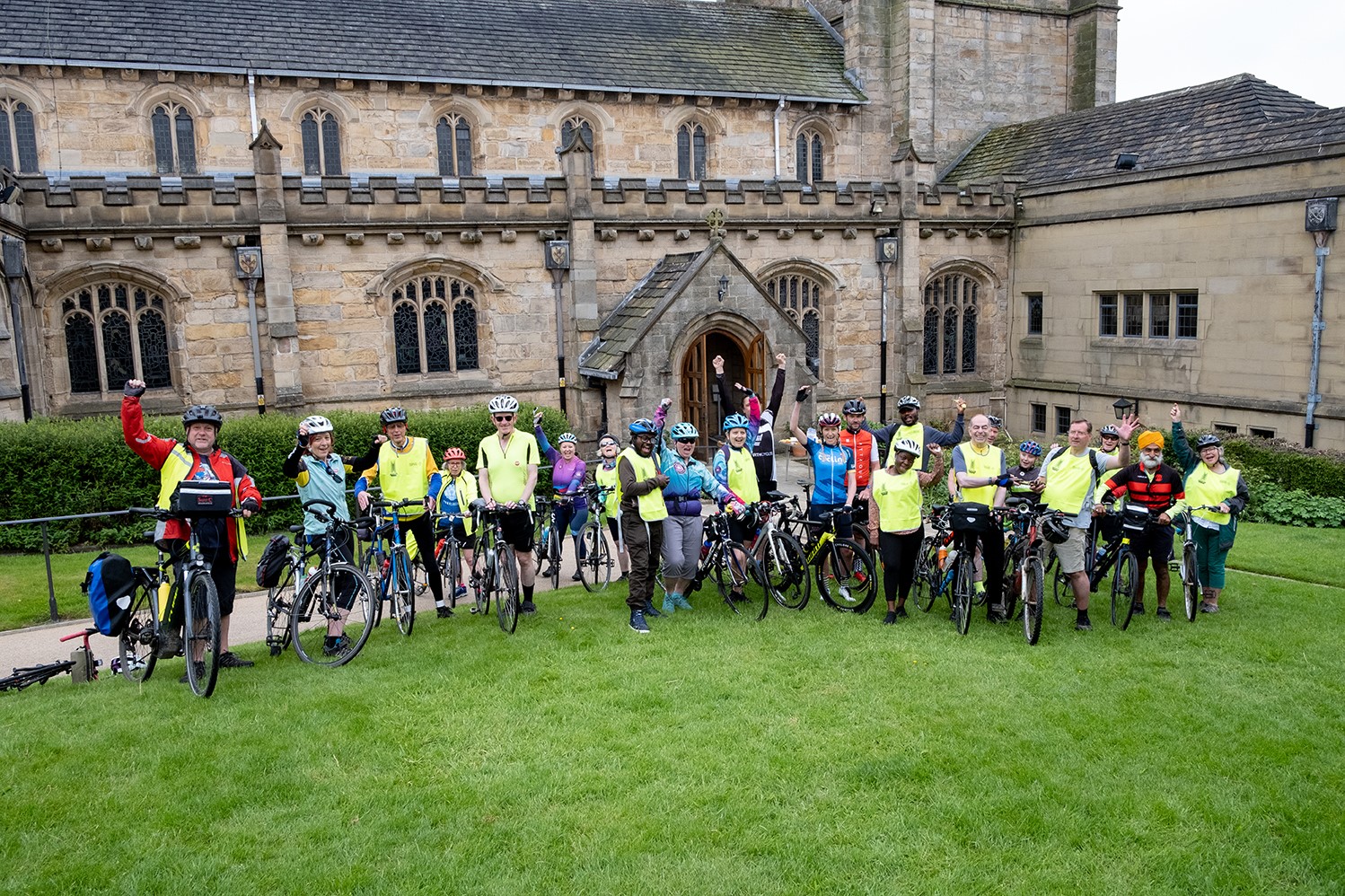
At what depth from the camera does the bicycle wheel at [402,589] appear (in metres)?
9.48

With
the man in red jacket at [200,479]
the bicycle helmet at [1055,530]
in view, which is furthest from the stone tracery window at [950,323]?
the man in red jacket at [200,479]

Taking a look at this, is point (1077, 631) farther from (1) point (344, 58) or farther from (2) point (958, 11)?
(2) point (958, 11)

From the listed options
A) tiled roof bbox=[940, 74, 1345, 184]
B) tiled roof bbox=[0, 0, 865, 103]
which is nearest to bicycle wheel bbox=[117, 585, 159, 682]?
tiled roof bbox=[0, 0, 865, 103]

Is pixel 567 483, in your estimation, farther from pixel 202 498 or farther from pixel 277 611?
pixel 202 498

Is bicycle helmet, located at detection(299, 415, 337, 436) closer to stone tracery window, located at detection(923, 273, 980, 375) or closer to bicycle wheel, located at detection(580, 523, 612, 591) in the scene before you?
bicycle wheel, located at detection(580, 523, 612, 591)

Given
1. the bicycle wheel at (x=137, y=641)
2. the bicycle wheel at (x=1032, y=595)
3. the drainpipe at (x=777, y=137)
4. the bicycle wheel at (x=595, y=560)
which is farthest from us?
the drainpipe at (x=777, y=137)

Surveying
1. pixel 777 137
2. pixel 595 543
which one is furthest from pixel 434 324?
pixel 777 137

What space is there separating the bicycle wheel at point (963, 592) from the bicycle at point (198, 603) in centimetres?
618

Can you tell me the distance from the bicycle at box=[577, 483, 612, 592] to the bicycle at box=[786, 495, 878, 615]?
85.1 inches

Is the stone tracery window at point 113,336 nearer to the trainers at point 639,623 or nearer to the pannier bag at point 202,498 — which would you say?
the pannier bag at point 202,498

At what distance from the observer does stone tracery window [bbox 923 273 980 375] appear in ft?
84.0

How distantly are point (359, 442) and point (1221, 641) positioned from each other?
12211 mm

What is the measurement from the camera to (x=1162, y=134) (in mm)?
23406

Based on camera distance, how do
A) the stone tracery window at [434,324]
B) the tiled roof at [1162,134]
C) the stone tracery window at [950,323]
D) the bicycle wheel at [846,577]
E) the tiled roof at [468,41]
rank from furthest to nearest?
1. the stone tracery window at [950,323]
2. the tiled roof at [468,41]
3. the stone tracery window at [434,324]
4. the tiled roof at [1162,134]
5. the bicycle wheel at [846,577]
